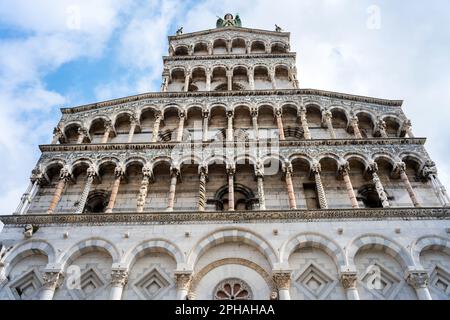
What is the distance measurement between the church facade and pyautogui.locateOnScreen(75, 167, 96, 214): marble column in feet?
0.19

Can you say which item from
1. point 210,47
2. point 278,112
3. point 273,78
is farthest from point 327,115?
point 210,47

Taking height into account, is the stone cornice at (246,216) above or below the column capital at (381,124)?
below

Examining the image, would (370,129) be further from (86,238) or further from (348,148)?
(86,238)

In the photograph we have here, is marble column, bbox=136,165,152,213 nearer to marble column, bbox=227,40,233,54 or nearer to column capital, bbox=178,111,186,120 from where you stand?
column capital, bbox=178,111,186,120

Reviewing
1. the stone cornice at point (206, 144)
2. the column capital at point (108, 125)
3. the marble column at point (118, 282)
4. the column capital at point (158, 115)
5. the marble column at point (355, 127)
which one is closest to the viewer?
the marble column at point (118, 282)

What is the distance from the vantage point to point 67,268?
11094 mm

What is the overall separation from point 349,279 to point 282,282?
1.86 m

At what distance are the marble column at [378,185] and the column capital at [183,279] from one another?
21.6 ft

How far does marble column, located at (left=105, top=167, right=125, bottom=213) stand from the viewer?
486 inches

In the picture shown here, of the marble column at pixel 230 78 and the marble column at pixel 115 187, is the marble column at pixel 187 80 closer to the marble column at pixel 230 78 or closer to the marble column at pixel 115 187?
the marble column at pixel 230 78

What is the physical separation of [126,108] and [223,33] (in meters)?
8.83

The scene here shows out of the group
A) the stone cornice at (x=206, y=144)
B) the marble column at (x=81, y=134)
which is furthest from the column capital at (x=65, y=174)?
the marble column at (x=81, y=134)

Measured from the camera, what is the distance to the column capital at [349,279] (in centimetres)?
1022

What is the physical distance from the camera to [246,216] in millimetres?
11672
